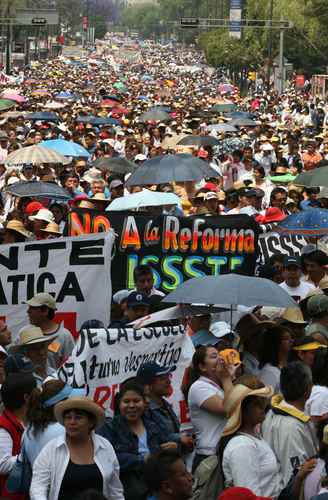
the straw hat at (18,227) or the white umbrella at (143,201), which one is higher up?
the white umbrella at (143,201)

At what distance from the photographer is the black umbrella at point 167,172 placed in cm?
1567

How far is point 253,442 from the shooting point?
6.76 meters

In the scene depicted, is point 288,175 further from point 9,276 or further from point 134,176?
point 9,276

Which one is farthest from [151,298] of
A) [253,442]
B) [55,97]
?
[55,97]

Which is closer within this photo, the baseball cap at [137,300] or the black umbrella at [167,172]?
the baseball cap at [137,300]

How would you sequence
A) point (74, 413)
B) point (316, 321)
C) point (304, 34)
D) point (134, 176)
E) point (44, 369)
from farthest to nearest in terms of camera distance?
point (304, 34), point (134, 176), point (316, 321), point (44, 369), point (74, 413)

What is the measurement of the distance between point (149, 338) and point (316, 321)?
1845 mm

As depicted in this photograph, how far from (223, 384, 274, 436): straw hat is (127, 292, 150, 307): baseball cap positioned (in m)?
2.75

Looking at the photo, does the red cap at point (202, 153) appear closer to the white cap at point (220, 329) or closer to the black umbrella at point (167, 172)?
the black umbrella at point (167, 172)

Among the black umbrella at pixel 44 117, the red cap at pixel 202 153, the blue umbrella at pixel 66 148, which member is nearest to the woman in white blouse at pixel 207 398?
the blue umbrella at pixel 66 148

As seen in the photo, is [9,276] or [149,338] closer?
[149,338]

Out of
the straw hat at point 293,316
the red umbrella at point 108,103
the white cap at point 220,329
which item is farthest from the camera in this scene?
the red umbrella at point 108,103

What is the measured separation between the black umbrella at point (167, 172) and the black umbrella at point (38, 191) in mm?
849

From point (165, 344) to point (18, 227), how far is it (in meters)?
4.23
